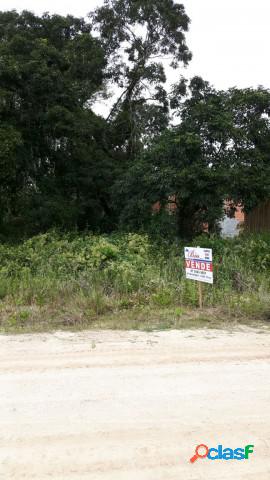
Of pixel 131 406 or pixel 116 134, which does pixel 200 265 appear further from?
pixel 116 134

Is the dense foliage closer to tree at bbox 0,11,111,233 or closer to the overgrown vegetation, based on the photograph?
tree at bbox 0,11,111,233

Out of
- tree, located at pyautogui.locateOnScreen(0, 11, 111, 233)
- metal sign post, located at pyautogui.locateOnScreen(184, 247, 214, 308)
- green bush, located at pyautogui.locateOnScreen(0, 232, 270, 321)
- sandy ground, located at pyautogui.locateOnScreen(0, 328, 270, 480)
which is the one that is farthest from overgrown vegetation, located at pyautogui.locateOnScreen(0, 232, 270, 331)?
tree, located at pyautogui.locateOnScreen(0, 11, 111, 233)

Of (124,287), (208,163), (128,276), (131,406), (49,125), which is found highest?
(49,125)

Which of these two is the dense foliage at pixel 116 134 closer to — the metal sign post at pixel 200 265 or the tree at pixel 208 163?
the tree at pixel 208 163

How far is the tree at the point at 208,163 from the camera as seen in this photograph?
12648 mm

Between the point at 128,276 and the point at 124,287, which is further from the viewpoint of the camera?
the point at 128,276

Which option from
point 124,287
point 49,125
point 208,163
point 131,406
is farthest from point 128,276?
point 49,125

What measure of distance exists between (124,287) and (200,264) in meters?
1.62

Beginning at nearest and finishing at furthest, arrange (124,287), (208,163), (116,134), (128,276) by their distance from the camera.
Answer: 1. (124,287)
2. (128,276)
3. (208,163)
4. (116,134)

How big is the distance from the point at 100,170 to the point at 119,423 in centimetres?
1438

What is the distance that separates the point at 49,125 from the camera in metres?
15.7

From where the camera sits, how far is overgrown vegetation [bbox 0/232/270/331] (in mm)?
6871

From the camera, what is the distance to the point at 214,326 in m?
6.46

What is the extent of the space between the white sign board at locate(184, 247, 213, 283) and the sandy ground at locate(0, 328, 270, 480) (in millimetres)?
1614
